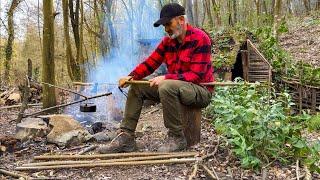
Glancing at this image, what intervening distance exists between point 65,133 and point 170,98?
1683mm

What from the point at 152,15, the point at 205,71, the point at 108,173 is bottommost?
the point at 108,173

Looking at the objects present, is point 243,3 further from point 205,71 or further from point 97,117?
point 205,71

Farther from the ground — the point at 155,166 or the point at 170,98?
the point at 170,98

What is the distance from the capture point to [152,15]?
20.7 meters

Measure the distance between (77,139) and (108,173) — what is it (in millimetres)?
1422

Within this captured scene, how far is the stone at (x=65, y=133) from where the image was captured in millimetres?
5309

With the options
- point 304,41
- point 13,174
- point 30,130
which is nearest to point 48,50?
point 30,130

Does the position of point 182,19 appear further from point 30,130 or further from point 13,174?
point 30,130

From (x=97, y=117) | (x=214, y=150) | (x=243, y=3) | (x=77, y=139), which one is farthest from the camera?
(x=243, y=3)

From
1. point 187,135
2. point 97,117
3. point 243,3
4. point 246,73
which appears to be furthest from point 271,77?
point 243,3

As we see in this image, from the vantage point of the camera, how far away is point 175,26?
462 cm

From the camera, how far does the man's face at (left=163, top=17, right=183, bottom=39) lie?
4.61 m

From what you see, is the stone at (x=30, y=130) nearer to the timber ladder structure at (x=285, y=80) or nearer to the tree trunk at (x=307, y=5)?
the timber ladder structure at (x=285, y=80)

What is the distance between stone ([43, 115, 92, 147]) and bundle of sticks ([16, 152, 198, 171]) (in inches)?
31.7
